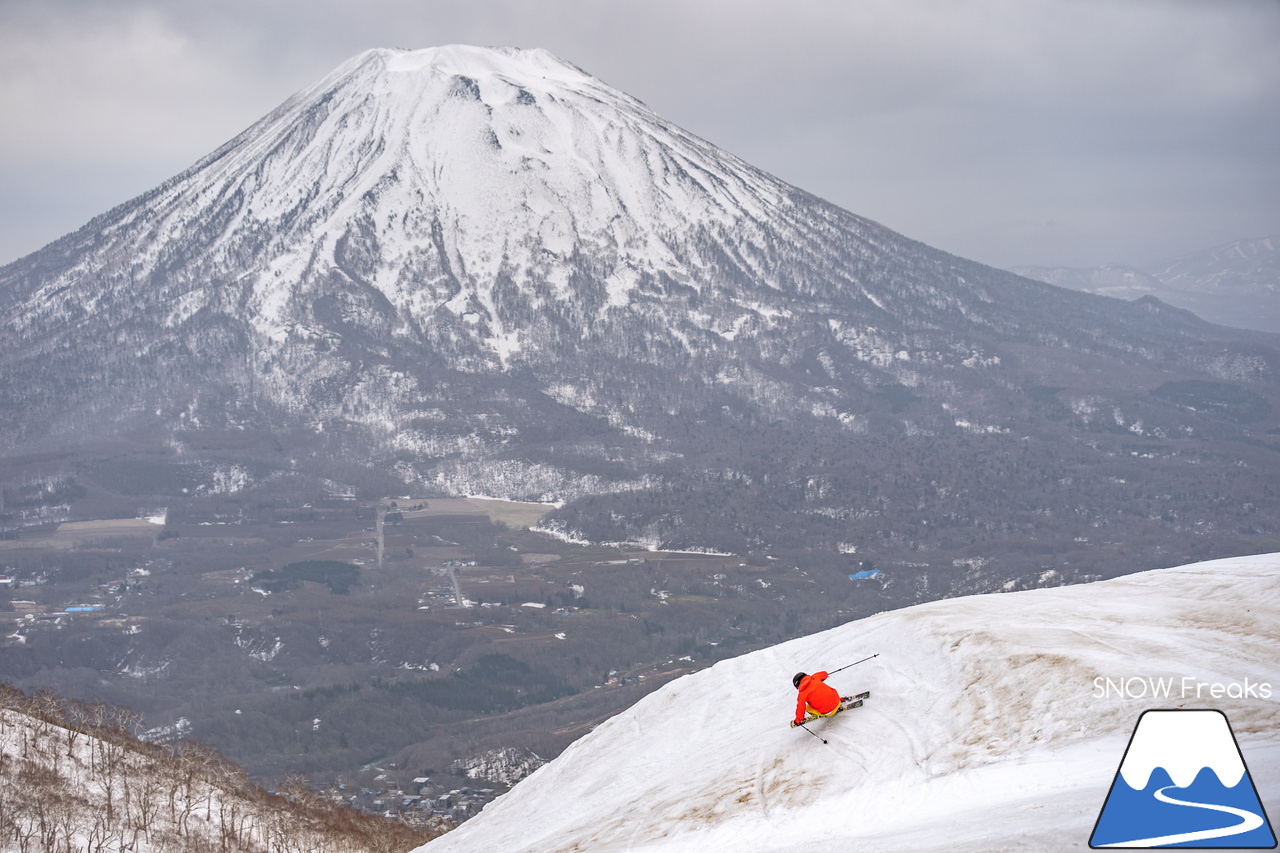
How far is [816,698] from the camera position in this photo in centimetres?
3062

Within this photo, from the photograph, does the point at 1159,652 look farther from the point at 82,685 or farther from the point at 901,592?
the point at 901,592

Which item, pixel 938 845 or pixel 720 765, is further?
pixel 720 765

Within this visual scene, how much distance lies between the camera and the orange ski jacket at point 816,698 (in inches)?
1201

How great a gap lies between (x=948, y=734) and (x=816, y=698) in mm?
4002

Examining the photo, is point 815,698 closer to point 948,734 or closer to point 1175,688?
point 948,734

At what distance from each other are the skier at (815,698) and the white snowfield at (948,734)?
43 centimetres

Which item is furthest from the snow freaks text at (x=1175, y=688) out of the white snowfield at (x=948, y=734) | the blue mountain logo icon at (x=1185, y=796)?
the blue mountain logo icon at (x=1185, y=796)

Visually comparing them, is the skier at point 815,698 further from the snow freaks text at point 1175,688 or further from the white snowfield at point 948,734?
the snow freaks text at point 1175,688

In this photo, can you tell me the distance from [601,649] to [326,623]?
4353 cm

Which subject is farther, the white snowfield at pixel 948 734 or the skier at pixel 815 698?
the skier at pixel 815 698

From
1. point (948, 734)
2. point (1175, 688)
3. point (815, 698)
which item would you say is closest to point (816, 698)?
point (815, 698)

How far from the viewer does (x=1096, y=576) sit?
605ft

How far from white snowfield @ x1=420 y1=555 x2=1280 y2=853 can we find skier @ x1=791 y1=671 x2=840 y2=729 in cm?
43

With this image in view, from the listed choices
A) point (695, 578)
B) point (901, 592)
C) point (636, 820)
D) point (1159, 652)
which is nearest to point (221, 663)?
point (695, 578)
